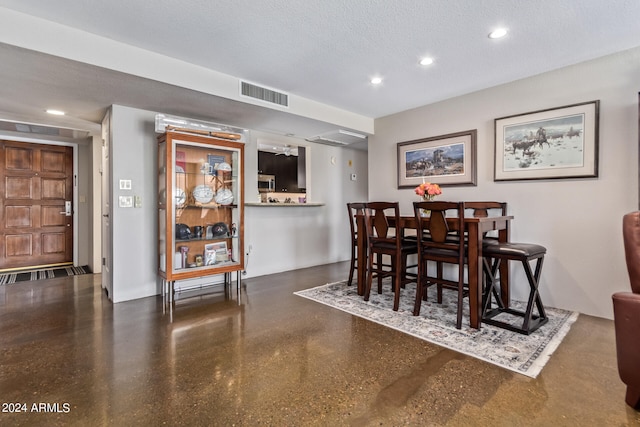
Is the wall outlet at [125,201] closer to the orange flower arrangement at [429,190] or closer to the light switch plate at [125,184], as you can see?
the light switch plate at [125,184]

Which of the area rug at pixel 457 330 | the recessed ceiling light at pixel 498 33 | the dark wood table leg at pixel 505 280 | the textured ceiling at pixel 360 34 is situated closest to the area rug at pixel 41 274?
the textured ceiling at pixel 360 34

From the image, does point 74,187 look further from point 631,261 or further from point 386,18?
point 631,261

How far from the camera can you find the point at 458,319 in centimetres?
258

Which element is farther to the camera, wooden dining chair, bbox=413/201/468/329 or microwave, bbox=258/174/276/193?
microwave, bbox=258/174/276/193

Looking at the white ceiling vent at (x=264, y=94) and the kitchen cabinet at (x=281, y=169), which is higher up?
the white ceiling vent at (x=264, y=94)

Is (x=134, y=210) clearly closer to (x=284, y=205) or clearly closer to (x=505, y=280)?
(x=284, y=205)

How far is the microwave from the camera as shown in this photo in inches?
193

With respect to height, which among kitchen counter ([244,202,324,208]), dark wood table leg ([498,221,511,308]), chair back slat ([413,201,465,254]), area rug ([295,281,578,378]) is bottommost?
area rug ([295,281,578,378])

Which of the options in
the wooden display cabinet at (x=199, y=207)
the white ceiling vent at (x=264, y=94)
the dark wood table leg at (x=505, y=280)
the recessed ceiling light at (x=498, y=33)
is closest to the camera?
the recessed ceiling light at (x=498, y=33)

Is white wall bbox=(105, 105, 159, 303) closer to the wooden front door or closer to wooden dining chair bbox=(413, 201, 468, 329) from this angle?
the wooden front door

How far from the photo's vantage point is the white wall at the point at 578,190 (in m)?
2.76

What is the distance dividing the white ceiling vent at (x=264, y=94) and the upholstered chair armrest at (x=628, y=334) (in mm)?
3317

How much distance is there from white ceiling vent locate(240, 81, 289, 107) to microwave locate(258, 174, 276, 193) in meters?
1.51

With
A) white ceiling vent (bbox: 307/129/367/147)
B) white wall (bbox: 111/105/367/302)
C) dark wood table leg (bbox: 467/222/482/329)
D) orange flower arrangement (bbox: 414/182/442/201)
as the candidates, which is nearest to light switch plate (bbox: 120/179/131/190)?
white wall (bbox: 111/105/367/302)
